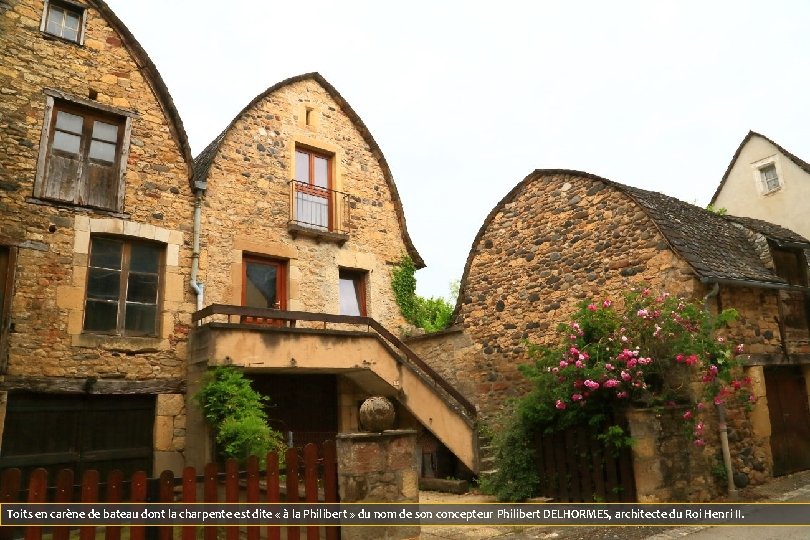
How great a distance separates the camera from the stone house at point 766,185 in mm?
13391

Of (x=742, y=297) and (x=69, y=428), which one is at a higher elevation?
(x=742, y=297)

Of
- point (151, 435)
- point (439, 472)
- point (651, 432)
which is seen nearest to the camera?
point (651, 432)

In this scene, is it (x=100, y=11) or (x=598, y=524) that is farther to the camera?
(x=100, y=11)

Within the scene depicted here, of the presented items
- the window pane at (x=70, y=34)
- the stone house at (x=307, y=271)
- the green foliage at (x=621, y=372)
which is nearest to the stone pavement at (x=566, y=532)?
the green foliage at (x=621, y=372)

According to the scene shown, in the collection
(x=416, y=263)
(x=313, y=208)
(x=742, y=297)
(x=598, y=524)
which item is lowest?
(x=598, y=524)

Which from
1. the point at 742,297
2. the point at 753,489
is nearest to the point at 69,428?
the point at 753,489

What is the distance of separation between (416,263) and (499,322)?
3193 millimetres

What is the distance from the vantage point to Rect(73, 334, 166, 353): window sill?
806 cm

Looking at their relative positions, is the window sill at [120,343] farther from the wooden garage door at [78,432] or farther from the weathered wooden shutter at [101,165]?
the weathered wooden shutter at [101,165]

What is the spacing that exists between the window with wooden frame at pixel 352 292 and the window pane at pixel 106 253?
4398 mm

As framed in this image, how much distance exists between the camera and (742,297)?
28.1ft

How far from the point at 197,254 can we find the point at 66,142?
2678 millimetres

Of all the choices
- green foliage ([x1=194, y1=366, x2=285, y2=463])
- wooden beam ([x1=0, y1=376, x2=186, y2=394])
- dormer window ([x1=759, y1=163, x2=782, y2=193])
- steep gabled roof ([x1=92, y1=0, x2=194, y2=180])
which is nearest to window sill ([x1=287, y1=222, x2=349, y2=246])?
steep gabled roof ([x1=92, y1=0, x2=194, y2=180])

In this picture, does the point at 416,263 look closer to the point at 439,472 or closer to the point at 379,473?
the point at 439,472
